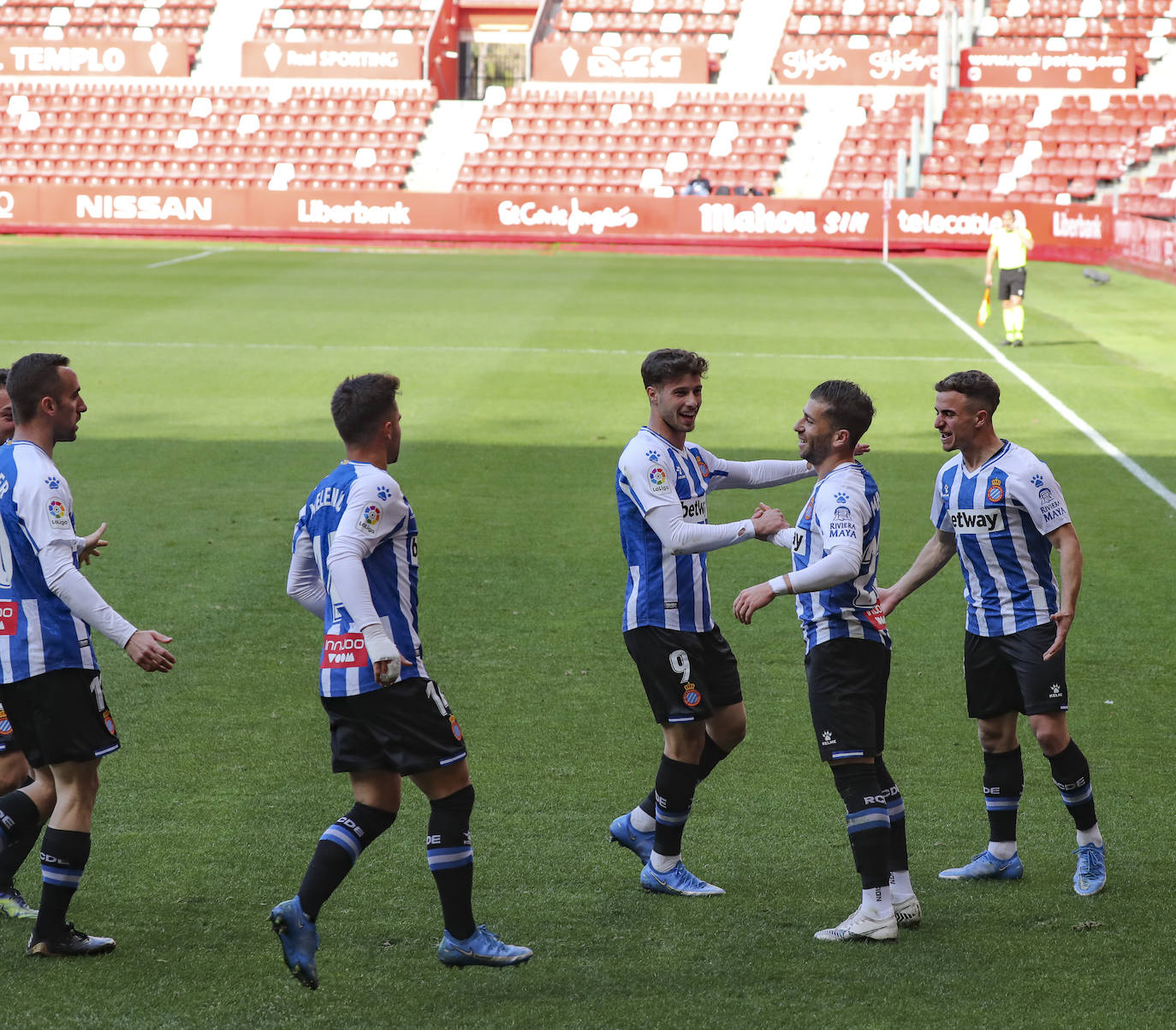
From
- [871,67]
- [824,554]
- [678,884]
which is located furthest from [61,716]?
[871,67]

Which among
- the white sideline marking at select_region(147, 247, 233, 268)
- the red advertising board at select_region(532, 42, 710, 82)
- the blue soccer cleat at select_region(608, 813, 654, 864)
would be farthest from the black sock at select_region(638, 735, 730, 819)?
the red advertising board at select_region(532, 42, 710, 82)

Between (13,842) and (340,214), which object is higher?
(340,214)

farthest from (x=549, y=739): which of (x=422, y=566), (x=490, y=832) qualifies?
(x=422, y=566)

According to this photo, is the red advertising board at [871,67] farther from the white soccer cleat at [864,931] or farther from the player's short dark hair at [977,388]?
the white soccer cleat at [864,931]

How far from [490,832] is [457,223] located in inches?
1532

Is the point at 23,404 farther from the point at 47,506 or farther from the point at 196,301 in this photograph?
the point at 196,301

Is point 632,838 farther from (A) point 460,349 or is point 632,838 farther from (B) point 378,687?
(A) point 460,349

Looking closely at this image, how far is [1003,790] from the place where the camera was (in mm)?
5703

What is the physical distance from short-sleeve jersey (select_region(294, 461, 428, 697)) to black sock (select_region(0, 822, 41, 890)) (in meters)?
1.26

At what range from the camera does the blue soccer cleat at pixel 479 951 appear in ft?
15.6

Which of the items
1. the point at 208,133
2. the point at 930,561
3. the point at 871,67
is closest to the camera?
the point at 930,561

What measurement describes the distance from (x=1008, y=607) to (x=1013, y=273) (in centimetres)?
1792

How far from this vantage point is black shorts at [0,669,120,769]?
4801 millimetres

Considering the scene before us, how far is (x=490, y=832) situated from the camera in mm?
5973
